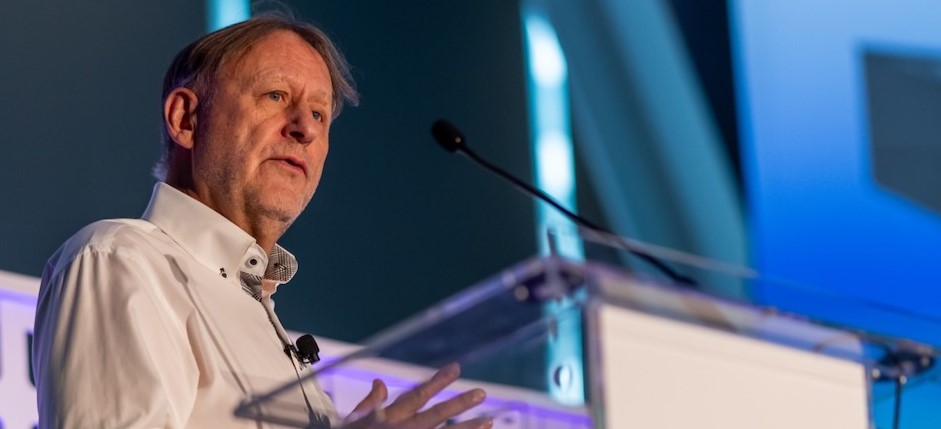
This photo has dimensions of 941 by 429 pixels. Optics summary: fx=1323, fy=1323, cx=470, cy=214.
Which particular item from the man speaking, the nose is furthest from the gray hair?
the nose

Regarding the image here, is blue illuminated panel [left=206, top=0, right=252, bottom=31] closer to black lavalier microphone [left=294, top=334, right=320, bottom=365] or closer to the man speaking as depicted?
the man speaking

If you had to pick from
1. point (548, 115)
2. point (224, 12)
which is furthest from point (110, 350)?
point (548, 115)

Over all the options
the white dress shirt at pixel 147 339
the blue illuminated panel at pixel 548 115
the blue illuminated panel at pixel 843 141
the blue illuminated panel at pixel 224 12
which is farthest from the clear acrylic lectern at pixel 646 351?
the blue illuminated panel at pixel 843 141

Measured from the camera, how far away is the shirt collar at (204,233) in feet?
5.88

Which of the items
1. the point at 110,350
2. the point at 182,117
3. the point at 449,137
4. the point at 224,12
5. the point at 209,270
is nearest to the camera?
the point at 110,350

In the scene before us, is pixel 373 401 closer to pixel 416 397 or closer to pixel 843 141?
pixel 416 397

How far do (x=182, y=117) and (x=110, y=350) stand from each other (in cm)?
72

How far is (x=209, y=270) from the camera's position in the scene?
175 cm

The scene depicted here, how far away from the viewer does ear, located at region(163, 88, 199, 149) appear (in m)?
2.04

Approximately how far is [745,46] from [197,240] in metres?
2.61

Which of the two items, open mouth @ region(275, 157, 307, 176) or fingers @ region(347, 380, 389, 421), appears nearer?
fingers @ region(347, 380, 389, 421)

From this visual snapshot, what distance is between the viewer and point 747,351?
0.98m

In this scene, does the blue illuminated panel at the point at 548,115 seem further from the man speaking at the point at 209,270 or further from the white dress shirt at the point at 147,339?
the white dress shirt at the point at 147,339

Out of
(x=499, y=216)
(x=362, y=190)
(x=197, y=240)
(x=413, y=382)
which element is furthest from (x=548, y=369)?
(x=499, y=216)
